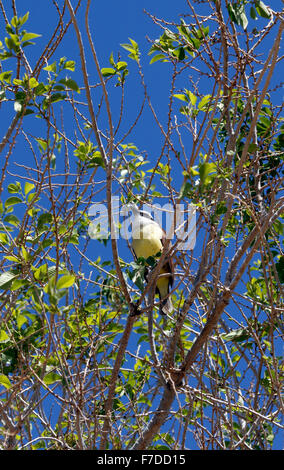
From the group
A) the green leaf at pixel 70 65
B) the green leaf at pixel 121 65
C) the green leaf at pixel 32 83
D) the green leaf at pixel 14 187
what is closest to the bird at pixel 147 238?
the green leaf at pixel 14 187

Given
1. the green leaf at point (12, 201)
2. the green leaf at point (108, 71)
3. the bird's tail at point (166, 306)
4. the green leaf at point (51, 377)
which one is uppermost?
the green leaf at point (108, 71)

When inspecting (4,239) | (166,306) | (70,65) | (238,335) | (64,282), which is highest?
(70,65)

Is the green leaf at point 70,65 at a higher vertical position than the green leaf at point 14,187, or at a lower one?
higher

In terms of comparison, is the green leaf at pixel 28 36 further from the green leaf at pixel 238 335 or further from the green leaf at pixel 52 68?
the green leaf at pixel 238 335

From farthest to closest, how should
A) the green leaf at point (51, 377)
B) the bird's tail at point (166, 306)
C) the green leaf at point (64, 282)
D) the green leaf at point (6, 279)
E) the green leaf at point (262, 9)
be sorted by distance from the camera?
the bird's tail at point (166, 306) < the green leaf at point (51, 377) < the green leaf at point (262, 9) < the green leaf at point (6, 279) < the green leaf at point (64, 282)

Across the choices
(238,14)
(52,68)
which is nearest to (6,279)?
(52,68)

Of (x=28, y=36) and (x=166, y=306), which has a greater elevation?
(x=28, y=36)

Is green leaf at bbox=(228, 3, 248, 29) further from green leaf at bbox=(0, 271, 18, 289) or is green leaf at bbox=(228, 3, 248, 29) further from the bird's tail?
the bird's tail

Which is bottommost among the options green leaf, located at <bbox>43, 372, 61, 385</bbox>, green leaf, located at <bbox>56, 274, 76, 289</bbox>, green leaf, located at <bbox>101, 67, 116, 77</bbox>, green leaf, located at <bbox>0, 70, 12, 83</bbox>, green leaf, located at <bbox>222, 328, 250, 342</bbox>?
green leaf, located at <bbox>43, 372, 61, 385</bbox>

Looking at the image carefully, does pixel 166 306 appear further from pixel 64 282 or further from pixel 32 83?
pixel 64 282

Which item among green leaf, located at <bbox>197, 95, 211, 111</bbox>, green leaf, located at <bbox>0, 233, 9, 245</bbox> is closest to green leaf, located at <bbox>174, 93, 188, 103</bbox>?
green leaf, located at <bbox>197, 95, 211, 111</bbox>

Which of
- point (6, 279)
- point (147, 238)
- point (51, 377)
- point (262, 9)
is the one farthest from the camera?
point (147, 238)
